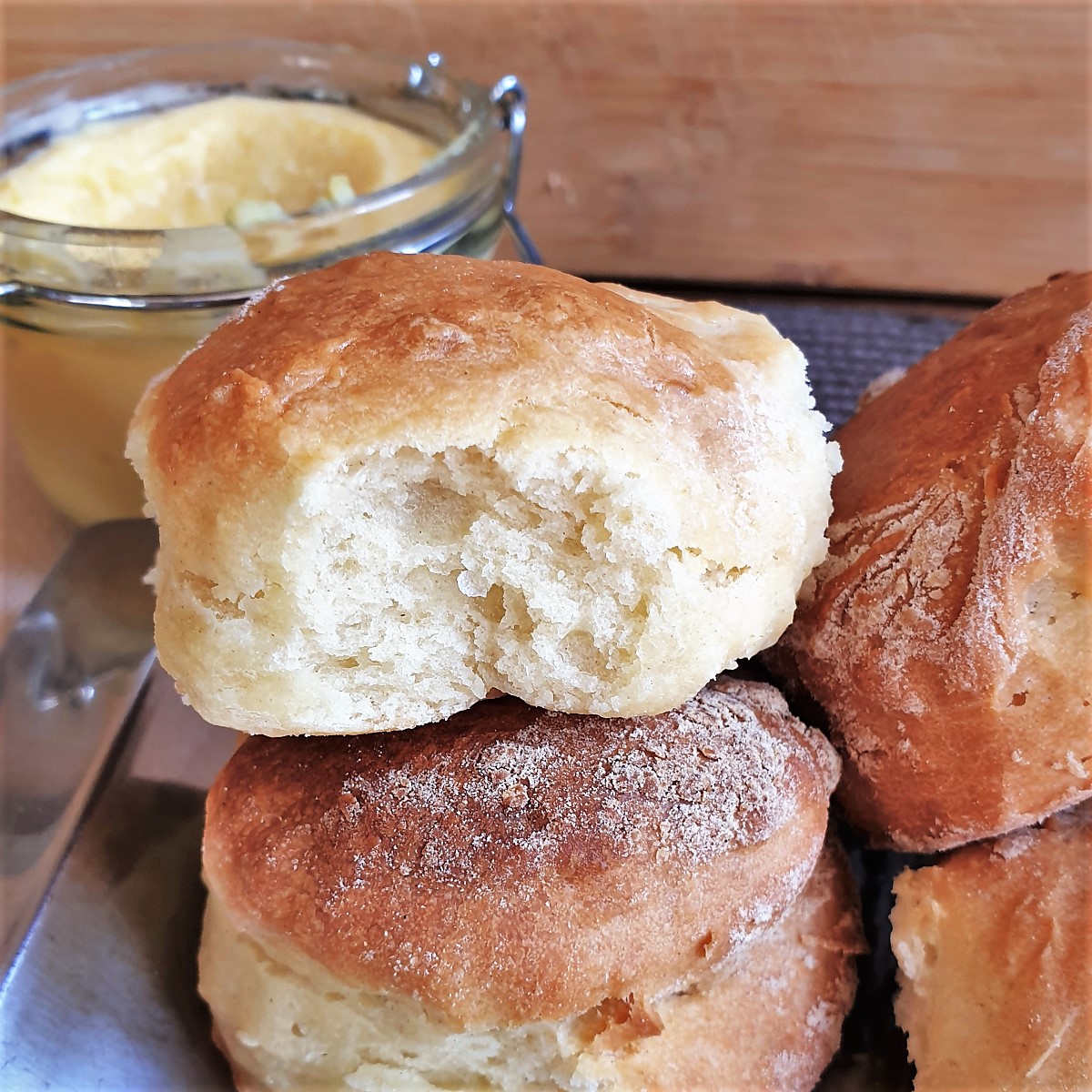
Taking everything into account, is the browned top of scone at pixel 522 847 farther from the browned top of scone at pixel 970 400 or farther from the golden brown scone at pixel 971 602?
the browned top of scone at pixel 970 400

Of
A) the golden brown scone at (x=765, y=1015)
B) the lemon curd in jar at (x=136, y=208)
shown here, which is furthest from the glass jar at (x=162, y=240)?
the golden brown scone at (x=765, y=1015)

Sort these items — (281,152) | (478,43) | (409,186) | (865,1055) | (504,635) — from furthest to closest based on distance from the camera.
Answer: (478,43) → (281,152) → (409,186) → (865,1055) → (504,635)

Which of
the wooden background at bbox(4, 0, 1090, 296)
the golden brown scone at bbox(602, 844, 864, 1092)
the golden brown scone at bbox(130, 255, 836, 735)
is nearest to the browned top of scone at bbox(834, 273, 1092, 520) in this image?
the golden brown scone at bbox(130, 255, 836, 735)

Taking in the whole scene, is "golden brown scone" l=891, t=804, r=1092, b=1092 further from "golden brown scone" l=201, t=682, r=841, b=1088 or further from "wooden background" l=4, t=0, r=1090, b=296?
"wooden background" l=4, t=0, r=1090, b=296

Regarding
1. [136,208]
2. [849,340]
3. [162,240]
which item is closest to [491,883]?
[162,240]

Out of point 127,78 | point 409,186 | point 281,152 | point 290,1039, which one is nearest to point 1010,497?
point 290,1039

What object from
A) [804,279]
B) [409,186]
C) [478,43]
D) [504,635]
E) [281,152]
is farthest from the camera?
[804,279]

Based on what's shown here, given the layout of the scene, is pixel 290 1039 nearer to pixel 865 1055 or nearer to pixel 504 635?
pixel 504 635

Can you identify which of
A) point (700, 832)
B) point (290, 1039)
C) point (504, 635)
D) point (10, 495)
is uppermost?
point (504, 635)
